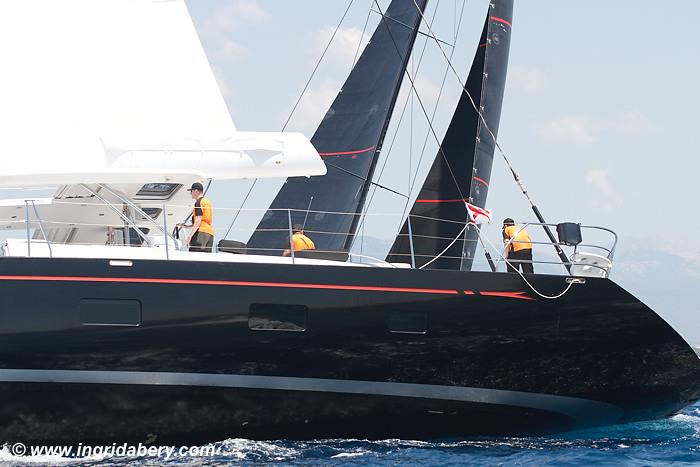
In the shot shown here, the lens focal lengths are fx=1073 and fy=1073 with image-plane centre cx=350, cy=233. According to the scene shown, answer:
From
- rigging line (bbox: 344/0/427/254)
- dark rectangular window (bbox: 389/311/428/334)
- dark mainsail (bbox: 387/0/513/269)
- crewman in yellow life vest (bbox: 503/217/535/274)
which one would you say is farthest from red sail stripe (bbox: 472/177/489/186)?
dark rectangular window (bbox: 389/311/428/334)

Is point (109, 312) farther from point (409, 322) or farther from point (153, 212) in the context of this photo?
point (409, 322)

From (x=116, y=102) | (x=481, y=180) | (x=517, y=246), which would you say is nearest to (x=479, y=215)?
(x=481, y=180)

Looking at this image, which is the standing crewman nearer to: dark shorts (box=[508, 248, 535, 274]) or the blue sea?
the blue sea

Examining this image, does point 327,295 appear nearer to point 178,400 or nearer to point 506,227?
point 178,400

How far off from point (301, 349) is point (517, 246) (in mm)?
3232

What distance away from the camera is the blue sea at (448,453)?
1105cm

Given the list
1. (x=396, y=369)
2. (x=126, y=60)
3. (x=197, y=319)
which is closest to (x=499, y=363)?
(x=396, y=369)

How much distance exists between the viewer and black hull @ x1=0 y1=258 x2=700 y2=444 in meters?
11.0

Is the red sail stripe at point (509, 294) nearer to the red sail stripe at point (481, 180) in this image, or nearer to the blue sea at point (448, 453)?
the blue sea at point (448, 453)

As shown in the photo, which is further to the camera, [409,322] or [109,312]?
[409,322]

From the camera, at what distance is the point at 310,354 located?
1140 cm

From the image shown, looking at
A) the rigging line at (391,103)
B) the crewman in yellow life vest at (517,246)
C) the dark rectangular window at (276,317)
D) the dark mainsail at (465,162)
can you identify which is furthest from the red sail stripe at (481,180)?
the dark rectangular window at (276,317)

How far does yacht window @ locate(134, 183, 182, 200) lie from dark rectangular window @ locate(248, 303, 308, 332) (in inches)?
91.8

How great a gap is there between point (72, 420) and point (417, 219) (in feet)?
30.1
